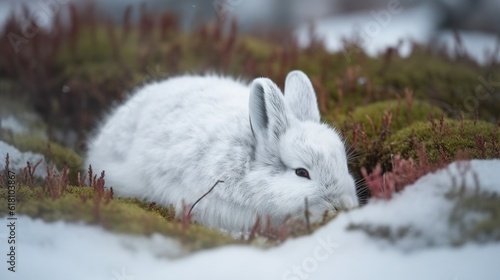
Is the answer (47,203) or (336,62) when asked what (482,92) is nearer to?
(336,62)

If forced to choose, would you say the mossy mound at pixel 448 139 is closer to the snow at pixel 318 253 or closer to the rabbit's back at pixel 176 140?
the snow at pixel 318 253

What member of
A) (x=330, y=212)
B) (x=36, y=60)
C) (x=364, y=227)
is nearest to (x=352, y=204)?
(x=330, y=212)

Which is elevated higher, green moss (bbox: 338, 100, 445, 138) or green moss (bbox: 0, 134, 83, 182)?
green moss (bbox: 0, 134, 83, 182)

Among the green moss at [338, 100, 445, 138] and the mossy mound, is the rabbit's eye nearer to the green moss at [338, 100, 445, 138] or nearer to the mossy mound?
the mossy mound

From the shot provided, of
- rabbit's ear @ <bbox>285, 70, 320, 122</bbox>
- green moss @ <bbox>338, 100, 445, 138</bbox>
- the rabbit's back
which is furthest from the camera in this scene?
green moss @ <bbox>338, 100, 445, 138</bbox>

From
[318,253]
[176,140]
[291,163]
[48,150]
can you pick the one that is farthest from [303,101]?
[48,150]

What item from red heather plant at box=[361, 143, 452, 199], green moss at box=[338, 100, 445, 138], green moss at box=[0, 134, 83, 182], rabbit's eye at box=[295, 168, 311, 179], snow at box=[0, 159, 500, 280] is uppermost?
green moss at box=[0, 134, 83, 182]

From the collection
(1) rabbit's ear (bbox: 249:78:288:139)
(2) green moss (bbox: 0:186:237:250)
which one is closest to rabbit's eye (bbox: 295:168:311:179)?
(1) rabbit's ear (bbox: 249:78:288:139)

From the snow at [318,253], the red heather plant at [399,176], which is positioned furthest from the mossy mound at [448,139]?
the snow at [318,253]

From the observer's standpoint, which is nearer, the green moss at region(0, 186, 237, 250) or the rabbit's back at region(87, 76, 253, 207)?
the green moss at region(0, 186, 237, 250)
